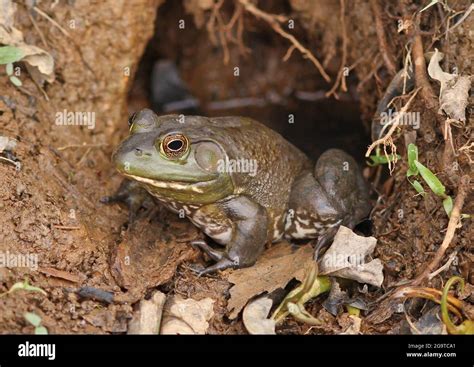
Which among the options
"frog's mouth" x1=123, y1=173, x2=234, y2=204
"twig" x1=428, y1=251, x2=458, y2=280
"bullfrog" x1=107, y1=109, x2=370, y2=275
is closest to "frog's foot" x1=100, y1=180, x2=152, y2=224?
"bullfrog" x1=107, y1=109, x2=370, y2=275

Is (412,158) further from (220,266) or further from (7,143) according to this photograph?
(7,143)

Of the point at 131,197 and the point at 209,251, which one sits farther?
the point at 131,197

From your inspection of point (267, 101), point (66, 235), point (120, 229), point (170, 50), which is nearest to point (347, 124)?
point (267, 101)

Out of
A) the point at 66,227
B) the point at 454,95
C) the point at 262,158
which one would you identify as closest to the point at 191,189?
the point at 262,158

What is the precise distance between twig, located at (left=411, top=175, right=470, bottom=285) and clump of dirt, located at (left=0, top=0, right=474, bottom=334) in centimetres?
13

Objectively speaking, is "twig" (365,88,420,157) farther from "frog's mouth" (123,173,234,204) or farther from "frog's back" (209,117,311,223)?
"frog's mouth" (123,173,234,204)

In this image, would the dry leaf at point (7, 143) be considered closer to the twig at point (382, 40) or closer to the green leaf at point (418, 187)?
the green leaf at point (418, 187)

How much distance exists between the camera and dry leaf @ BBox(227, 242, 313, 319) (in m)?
5.48

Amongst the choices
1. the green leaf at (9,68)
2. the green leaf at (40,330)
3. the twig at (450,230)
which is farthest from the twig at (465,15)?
the green leaf at (40,330)

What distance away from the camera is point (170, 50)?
968 centimetres

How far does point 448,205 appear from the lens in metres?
5.29

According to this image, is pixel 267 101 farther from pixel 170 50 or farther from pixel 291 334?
pixel 291 334

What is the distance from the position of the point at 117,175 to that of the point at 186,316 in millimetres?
2204

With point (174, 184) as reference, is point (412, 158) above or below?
above
